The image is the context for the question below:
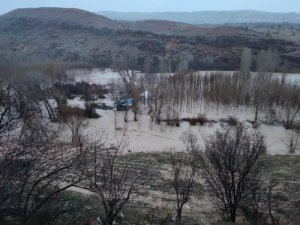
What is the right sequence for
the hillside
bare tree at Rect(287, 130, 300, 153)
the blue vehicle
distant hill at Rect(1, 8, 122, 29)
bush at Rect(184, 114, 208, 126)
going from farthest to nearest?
1. distant hill at Rect(1, 8, 122, 29)
2. the hillside
3. the blue vehicle
4. bush at Rect(184, 114, 208, 126)
5. bare tree at Rect(287, 130, 300, 153)

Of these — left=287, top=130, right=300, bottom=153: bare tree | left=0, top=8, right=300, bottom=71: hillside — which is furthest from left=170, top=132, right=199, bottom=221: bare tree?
left=0, top=8, right=300, bottom=71: hillside

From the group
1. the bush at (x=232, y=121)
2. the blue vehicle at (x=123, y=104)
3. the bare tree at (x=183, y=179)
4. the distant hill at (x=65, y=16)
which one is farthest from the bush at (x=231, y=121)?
the distant hill at (x=65, y=16)

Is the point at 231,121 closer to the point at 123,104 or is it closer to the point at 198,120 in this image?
the point at 198,120

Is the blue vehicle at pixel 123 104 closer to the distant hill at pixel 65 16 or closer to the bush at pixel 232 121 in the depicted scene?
the bush at pixel 232 121

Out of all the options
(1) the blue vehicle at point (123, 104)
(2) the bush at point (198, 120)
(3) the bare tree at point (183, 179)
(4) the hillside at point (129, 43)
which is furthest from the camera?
(4) the hillside at point (129, 43)

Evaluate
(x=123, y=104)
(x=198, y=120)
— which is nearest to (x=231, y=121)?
(x=198, y=120)

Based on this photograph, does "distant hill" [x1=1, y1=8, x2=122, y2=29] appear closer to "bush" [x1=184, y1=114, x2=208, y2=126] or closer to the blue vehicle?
the blue vehicle

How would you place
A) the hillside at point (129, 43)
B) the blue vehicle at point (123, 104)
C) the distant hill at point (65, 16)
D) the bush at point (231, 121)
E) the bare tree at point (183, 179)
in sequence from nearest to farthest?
the bare tree at point (183, 179)
the bush at point (231, 121)
the blue vehicle at point (123, 104)
the hillside at point (129, 43)
the distant hill at point (65, 16)

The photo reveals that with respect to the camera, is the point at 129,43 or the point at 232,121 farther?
the point at 129,43
